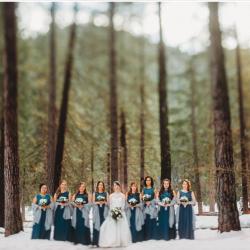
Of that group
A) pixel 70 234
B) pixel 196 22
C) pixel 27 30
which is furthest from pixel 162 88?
pixel 70 234

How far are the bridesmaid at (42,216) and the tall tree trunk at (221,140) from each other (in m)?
5.49

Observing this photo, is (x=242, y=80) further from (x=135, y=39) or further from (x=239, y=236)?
(x=239, y=236)

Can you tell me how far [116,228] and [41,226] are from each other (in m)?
2.47

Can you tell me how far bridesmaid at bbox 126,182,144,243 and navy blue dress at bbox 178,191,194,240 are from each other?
1273mm

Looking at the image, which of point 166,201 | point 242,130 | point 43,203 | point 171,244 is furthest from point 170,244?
point 242,130

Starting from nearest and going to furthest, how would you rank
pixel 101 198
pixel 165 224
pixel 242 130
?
1. pixel 165 224
2. pixel 101 198
3. pixel 242 130

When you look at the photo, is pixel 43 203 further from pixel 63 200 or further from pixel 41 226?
pixel 41 226

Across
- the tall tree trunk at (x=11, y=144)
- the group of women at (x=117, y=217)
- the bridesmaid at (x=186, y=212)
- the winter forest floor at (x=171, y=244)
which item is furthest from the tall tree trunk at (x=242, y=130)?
the tall tree trunk at (x=11, y=144)

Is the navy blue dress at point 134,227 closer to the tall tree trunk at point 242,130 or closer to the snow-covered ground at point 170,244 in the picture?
the snow-covered ground at point 170,244

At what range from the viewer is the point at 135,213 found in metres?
15.9

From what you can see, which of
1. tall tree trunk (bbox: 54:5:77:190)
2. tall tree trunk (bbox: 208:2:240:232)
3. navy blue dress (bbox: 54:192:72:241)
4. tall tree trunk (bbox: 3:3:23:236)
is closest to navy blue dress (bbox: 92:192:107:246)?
navy blue dress (bbox: 54:192:72:241)

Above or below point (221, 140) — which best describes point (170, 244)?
below

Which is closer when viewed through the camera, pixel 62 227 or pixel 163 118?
pixel 62 227

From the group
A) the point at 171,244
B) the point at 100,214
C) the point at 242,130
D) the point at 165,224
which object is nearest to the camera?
the point at 171,244
